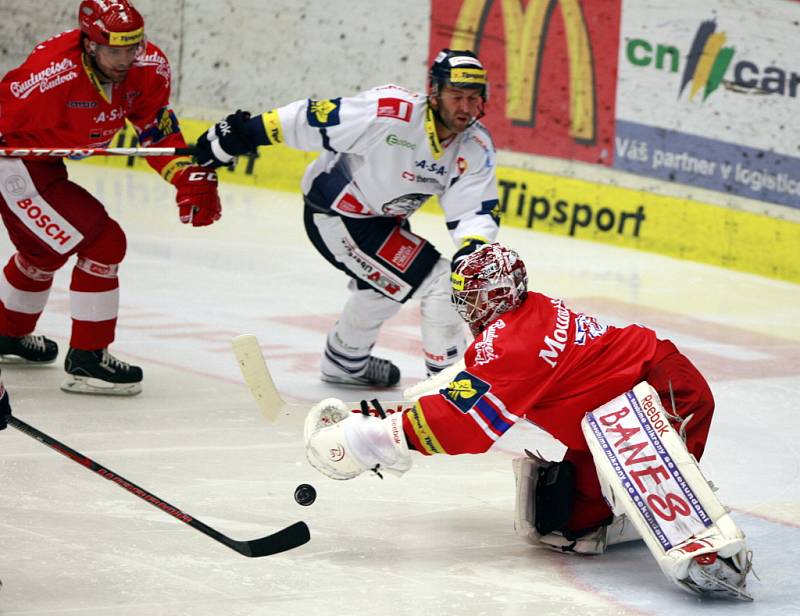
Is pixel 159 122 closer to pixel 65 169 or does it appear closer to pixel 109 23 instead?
pixel 65 169

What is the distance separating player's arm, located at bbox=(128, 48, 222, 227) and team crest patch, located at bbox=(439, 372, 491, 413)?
1.94m

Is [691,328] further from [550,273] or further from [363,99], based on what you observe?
[363,99]

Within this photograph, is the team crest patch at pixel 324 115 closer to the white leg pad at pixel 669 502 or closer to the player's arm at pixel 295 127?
the player's arm at pixel 295 127

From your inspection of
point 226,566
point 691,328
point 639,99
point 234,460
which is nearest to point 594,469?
point 226,566

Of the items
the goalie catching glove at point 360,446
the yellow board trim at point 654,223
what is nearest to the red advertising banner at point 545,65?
the yellow board trim at point 654,223

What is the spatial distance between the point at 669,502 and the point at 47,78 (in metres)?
2.72

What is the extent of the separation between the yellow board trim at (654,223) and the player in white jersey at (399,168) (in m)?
3.06

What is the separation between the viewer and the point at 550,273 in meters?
7.88

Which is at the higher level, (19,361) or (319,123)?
(319,123)

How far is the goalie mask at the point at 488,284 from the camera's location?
3.77 meters

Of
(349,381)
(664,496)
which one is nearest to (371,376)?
(349,381)

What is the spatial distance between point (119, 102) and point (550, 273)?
10.0 feet

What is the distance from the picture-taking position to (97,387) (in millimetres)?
5410

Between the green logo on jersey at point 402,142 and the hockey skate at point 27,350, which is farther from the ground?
the green logo on jersey at point 402,142
